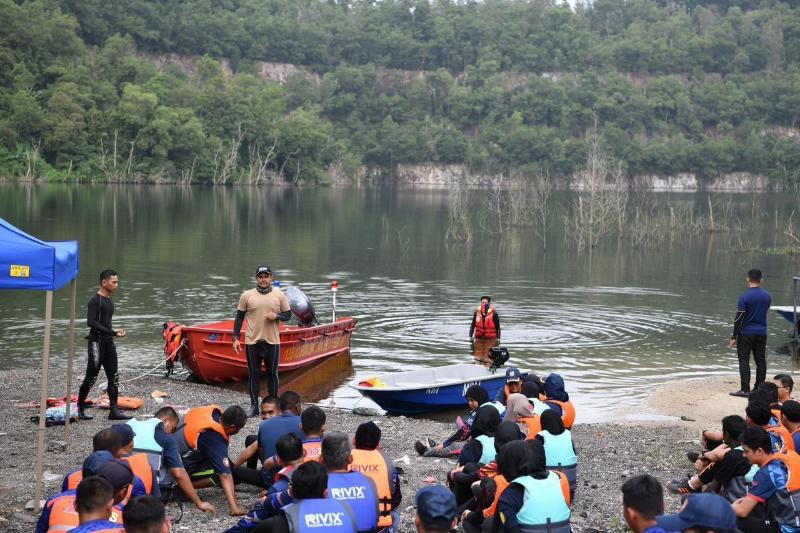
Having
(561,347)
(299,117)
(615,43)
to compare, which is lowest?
(561,347)

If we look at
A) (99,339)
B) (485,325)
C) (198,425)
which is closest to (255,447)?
(198,425)

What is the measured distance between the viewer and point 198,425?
1039 cm

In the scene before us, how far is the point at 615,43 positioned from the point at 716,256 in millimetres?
147972

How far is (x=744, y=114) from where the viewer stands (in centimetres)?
16600

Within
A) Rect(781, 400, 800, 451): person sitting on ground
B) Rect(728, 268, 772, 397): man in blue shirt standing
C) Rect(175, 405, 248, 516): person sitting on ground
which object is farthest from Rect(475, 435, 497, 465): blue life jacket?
Rect(728, 268, 772, 397): man in blue shirt standing

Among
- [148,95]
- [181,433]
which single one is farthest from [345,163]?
[181,433]

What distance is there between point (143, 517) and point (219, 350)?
12959 mm

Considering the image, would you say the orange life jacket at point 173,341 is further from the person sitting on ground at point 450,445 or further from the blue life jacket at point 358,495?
the blue life jacket at point 358,495

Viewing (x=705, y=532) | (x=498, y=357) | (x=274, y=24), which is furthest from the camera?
(x=274, y=24)

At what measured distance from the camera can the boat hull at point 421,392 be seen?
1683cm

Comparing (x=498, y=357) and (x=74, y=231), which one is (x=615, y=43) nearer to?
(x=74, y=231)

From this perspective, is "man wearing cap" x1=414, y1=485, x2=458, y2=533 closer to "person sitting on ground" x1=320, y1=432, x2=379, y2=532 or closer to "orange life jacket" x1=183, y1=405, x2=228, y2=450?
"person sitting on ground" x1=320, y1=432, x2=379, y2=532

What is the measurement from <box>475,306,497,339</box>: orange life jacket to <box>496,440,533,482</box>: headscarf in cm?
1670

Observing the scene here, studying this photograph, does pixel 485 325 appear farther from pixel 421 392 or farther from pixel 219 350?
pixel 421 392
